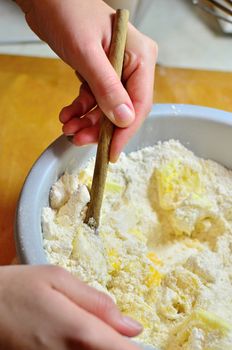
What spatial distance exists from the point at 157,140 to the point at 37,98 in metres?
0.21

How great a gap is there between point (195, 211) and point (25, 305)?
0.26m

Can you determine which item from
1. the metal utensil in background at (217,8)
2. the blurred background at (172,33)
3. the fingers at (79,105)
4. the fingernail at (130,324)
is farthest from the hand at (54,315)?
the metal utensil in background at (217,8)

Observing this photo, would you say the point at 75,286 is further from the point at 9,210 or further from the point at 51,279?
the point at 9,210

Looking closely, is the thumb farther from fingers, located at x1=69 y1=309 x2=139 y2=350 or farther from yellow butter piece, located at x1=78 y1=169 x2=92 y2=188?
fingers, located at x1=69 y1=309 x2=139 y2=350

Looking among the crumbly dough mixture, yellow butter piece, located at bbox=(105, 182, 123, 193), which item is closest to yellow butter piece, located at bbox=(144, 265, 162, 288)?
the crumbly dough mixture

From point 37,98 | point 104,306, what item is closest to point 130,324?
point 104,306

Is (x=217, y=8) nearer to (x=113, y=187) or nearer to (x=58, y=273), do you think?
(x=113, y=187)

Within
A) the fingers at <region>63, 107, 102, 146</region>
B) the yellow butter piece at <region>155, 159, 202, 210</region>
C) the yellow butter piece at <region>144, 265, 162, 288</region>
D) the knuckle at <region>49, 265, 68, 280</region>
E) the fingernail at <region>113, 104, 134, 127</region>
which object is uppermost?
the fingernail at <region>113, 104, 134, 127</region>

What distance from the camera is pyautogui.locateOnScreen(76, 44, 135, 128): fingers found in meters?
0.53

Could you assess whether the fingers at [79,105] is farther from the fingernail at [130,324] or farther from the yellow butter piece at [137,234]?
the fingernail at [130,324]

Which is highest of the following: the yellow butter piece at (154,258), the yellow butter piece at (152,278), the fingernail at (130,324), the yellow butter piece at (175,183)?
the fingernail at (130,324)

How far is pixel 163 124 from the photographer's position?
64cm

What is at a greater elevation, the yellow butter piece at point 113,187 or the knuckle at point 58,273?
the knuckle at point 58,273

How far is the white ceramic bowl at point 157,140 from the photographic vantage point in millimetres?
534
